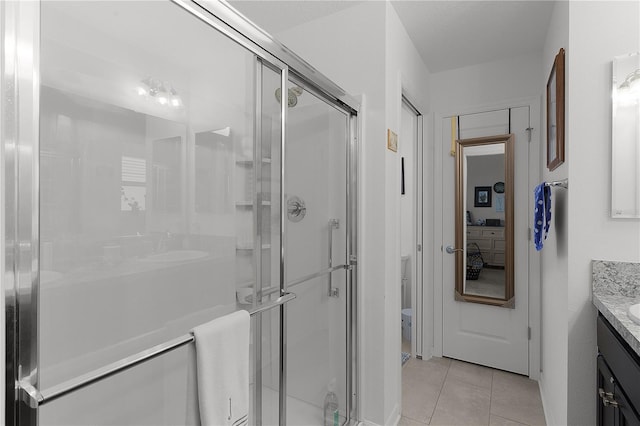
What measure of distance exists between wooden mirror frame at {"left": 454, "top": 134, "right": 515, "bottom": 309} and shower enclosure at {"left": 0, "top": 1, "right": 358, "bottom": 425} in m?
1.83

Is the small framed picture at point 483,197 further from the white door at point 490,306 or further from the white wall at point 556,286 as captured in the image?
the white wall at point 556,286

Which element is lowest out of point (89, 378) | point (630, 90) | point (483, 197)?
point (89, 378)

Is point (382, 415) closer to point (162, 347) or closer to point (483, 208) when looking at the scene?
point (162, 347)

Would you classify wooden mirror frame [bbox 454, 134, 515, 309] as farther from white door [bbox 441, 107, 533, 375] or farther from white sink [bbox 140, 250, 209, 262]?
white sink [bbox 140, 250, 209, 262]

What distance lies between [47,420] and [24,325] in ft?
0.93

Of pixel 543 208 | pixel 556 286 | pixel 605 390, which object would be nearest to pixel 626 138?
pixel 543 208

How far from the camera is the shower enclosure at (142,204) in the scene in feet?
2.13

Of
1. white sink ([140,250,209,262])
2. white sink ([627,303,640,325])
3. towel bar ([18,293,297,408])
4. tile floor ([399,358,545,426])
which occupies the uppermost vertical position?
white sink ([140,250,209,262])

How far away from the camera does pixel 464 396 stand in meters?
2.33

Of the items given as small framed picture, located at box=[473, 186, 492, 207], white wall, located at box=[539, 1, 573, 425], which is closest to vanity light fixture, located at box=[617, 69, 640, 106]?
white wall, located at box=[539, 1, 573, 425]

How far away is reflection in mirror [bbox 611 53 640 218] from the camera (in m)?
1.34

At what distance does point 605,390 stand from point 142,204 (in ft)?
5.62

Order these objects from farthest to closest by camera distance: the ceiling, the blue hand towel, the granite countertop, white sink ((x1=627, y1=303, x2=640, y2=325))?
the ceiling
the blue hand towel
the granite countertop
white sink ((x1=627, y1=303, x2=640, y2=325))

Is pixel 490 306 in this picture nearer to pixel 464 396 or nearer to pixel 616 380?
pixel 464 396
